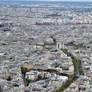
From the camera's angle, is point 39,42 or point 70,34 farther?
point 70,34

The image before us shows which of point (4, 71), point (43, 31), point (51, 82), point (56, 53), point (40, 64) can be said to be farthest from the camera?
point (43, 31)

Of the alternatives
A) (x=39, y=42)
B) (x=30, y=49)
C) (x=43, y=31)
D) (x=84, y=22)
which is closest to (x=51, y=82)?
(x=30, y=49)

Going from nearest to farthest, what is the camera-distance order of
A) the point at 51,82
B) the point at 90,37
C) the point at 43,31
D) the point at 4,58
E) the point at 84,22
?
the point at 51,82
the point at 4,58
the point at 90,37
the point at 43,31
the point at 84,22

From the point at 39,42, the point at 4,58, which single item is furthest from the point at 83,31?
the point at 4,58

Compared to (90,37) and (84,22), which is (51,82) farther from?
(84,22)

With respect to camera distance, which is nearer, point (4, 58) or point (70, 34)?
A: point (4, 58)

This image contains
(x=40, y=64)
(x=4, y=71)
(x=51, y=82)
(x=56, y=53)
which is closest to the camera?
(x=51, y=82)

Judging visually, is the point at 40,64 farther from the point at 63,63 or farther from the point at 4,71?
the point at 4,71

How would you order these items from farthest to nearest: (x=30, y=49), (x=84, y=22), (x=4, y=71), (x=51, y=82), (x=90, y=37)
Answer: (x=84, y=22), (x=90, y=37), (x=30, y=49), (x=4, y=71), (x=51, y=82)
